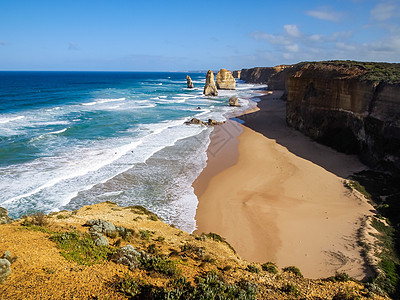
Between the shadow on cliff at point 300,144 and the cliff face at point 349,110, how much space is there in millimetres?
867

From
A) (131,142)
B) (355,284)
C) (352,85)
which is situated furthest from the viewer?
(131,142)

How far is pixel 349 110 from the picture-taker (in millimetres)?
23594

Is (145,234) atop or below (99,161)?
atop

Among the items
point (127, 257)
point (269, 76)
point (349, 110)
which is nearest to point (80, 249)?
point (127, 257)

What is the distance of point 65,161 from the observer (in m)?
21.1

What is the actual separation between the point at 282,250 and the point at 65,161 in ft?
57.0

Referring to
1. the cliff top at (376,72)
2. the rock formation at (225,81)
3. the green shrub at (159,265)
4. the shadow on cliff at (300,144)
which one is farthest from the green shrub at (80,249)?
the rock formation at (225,81)

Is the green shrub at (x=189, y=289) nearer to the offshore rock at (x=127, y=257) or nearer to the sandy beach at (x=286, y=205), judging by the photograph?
the offshore rock at (x=127, y=257)

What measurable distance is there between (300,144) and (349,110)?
5.27 metres

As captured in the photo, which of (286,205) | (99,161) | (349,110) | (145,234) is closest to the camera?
(145,234)

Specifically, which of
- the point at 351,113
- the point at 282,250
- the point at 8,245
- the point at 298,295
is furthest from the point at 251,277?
the point at 351,113

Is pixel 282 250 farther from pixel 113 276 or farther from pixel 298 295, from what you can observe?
pixel 113 276

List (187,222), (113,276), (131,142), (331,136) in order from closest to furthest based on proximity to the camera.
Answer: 1. (113,276)
2. (187,222)
3. (331,136)
4. (131,142)

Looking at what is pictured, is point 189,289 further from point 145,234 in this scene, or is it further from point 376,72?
point 376,72
